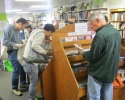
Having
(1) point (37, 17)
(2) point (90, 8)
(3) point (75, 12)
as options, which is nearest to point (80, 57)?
(2) point (90, 8)

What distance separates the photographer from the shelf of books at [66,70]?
2029 mm

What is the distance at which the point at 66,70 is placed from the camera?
2.06m

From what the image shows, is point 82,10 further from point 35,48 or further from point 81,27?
point 35,48

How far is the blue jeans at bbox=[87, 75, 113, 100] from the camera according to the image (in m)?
1.90

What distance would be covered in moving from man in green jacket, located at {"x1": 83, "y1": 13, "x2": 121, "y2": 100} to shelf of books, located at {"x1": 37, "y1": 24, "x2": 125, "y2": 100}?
0.20 meters

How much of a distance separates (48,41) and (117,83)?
1306 millimetres

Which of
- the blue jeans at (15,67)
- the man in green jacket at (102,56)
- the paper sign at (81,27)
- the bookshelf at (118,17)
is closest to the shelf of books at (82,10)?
the bookshelf at (118,17)

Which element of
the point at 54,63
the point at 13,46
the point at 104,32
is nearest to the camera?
the point at 104,32

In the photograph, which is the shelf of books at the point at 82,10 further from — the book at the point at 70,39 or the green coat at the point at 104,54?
the green coat at the point at 104,54

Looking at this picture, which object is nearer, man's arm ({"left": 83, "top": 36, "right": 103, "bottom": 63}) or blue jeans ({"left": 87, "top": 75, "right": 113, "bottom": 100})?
man's arm ({"left": 83, "top": 36, "right": 103, "bottom": 63})

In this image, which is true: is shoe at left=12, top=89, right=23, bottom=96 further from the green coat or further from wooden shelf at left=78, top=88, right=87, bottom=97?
the green coat

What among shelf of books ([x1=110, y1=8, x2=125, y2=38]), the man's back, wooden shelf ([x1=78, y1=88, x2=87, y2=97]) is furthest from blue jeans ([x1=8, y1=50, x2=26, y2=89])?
shelf of books ([x1=110, y1=8, x2=125, y2=38])

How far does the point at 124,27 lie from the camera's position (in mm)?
5062

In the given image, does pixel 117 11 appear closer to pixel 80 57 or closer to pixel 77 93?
pixel 80 57
